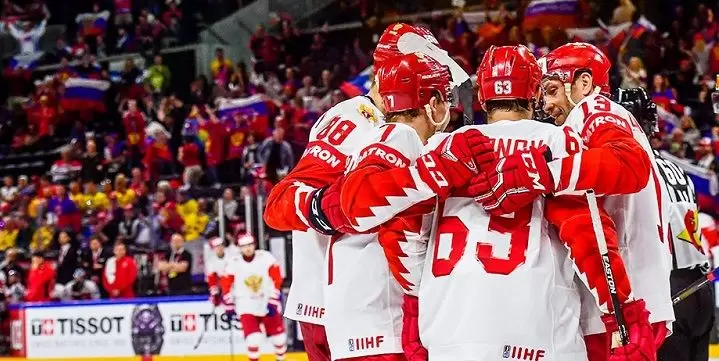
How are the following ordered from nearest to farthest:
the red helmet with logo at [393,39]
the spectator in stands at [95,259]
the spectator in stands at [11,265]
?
the red helmet with logo at [393,39], the spectator in stands at [95,259], the spectator in stands at [11,265]

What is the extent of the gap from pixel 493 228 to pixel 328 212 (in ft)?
1.68

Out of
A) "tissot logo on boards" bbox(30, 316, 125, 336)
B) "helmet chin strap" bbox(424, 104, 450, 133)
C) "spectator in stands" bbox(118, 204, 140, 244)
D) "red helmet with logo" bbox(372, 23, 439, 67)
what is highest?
"red helmet with logo" bbox(372, 23, 439, 67)

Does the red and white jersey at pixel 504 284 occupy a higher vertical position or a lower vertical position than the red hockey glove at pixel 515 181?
lower

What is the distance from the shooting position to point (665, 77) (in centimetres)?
1322

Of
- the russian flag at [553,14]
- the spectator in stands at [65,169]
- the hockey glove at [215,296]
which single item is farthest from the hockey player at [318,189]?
the spectator in stands at [65,169]

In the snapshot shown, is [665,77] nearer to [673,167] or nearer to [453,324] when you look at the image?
[673,167]

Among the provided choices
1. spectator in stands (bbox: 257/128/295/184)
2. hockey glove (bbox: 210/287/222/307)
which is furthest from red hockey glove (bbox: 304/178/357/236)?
spectator in stands (bbox: 257/128/295/184)

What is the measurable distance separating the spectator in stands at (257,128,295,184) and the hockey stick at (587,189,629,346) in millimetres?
11187

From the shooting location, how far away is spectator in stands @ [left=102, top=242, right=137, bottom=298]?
1377 centimetres

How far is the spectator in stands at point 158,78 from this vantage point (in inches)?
765

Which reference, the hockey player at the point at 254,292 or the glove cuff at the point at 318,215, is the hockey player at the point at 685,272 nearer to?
the glove cuff at the point at 318,215

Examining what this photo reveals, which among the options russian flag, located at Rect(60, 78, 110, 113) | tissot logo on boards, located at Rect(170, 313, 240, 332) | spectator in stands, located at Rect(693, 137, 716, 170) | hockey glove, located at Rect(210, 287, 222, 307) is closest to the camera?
spectator in stands, located at Rect(693, 137, 716, 170)

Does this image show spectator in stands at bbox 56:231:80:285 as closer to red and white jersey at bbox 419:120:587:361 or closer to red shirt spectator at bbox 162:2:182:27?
red shirt spectator at bbox 162:2:182:27

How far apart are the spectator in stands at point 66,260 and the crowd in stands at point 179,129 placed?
0.7 inches
